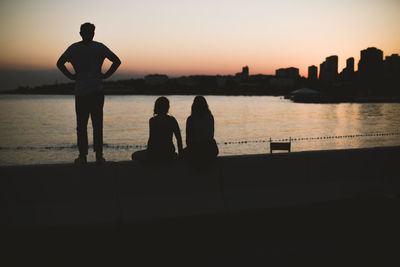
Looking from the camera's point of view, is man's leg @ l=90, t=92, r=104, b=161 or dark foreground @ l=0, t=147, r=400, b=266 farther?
man's leg @ l=90, t=92, r=104, b=161

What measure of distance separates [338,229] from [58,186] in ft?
12.8

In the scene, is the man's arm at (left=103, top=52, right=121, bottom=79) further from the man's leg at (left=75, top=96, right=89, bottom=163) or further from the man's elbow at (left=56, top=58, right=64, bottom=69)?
the man's elbow at (left=56, top=58, right=64, bottom=69)

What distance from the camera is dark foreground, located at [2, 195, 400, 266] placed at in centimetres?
411

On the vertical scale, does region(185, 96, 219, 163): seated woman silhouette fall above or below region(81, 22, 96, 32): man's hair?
below

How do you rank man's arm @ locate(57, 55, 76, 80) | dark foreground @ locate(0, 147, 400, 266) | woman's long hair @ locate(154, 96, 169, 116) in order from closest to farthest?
dark foreground @ locate(0, 147, 400, 266) → man's arm @ locate(57, 55, 76, 80) → woman's long hair @ locate(154, 96, 169, 116)

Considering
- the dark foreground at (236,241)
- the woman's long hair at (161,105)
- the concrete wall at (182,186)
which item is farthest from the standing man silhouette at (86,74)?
the dark foreground at (236,241)

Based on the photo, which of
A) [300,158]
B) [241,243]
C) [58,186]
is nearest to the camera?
[241,243]

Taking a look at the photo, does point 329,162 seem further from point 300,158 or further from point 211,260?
point 211,260

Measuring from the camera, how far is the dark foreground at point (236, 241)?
4.11 meters

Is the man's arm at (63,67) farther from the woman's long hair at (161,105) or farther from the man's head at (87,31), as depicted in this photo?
the woman's long hair at (161,105)

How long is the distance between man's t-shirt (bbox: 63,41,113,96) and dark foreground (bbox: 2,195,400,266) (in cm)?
220

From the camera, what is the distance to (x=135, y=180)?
17.1 feet

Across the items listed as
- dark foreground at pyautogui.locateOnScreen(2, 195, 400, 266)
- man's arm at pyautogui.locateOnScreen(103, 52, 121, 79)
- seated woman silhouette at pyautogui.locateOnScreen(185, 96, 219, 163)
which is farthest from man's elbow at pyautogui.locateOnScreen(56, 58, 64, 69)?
dark foreground at pyautogui.locateOnScreen(2, 195, 400, 266)

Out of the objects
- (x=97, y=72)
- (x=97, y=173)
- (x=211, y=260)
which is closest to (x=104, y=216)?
(x=97, y=173)
